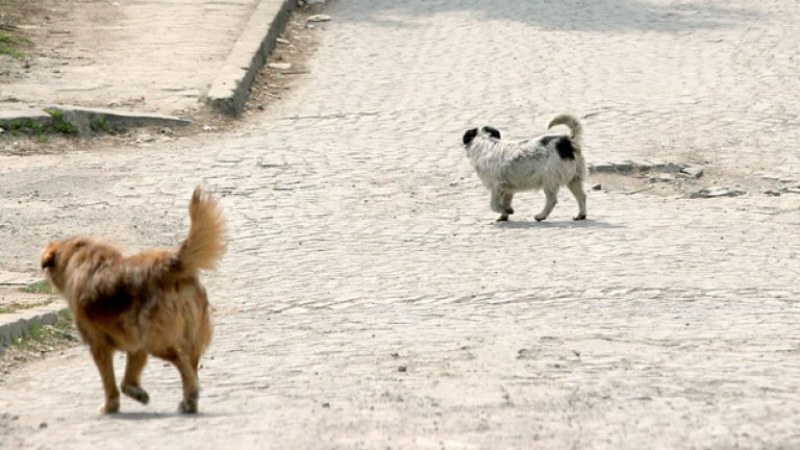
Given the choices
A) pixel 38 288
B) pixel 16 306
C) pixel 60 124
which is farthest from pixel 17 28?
pixel 16 306

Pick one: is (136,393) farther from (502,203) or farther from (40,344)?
(502,203)

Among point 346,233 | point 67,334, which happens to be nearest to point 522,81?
point 346,233

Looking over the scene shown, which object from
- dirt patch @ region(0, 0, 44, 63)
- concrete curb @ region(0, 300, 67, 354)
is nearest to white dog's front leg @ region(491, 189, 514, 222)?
concrete curb @ region(0, 300, 67, 354)

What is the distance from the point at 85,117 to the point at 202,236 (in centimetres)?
972

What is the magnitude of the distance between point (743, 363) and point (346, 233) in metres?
5.07

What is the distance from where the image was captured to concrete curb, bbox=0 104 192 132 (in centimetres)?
1582

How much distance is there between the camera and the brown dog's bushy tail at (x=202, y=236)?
6816 mm

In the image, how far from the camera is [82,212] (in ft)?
42.9

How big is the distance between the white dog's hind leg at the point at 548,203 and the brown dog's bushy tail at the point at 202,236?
6465mm

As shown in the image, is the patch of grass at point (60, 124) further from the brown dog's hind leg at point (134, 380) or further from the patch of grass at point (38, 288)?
the brown dog's hind leg at point (134, 380)

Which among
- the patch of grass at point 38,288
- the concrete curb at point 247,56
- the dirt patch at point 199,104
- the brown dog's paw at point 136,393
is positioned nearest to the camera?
the brown dog's paw at point 136,393

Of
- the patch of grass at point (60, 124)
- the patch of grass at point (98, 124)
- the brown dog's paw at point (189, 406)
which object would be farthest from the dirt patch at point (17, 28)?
the brown dog's paw at point (189, 406)

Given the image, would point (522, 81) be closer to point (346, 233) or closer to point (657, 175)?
point (657, 175)

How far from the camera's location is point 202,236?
6.82 metres
